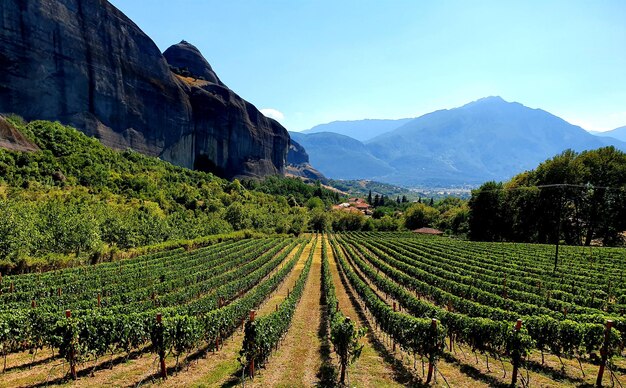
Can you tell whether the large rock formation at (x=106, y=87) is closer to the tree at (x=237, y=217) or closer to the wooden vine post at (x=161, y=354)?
the tree at (x=237, y=217)

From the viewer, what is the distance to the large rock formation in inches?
2896

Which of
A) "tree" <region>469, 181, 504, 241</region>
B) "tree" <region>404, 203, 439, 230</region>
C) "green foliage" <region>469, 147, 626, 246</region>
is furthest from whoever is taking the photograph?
"tree" <region>404, 203, 439, 230</region>

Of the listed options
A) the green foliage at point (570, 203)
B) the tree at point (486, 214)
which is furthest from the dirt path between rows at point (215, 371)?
the tree at point (486, 214)

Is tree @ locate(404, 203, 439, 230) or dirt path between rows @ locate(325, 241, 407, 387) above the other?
tree @ locate(404, 203, 439, 230)

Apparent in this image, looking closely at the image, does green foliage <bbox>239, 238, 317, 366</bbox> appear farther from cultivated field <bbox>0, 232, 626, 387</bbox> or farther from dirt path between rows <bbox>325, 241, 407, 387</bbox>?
dirt path between rows <bbox>325, 241, 407, 387</bbox>

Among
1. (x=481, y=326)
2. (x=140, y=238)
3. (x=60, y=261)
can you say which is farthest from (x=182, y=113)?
(x=481, y=326)

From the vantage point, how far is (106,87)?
294 feet

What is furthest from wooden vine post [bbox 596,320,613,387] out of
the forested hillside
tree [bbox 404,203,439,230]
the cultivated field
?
tree [bbox 404,203,439,230]

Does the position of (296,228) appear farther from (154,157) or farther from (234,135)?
(234,135)

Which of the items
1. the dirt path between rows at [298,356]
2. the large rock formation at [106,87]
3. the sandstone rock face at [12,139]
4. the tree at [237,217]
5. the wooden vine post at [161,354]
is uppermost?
the large rock formation at [106,87]

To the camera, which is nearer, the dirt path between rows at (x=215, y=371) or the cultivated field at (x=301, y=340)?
the cultivated field at (x=301, y=340)

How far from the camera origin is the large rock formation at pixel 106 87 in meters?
73.6

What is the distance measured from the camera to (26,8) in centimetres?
7275

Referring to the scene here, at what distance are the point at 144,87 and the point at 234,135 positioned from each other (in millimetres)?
47447
